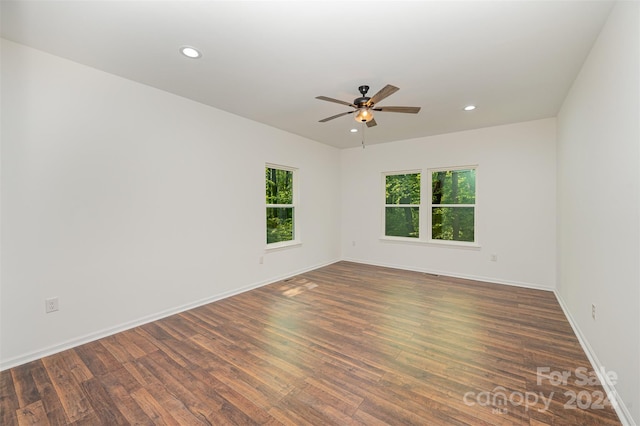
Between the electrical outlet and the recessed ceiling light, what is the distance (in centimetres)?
248

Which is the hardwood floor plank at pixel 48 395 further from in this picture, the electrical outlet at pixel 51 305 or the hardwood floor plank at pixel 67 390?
the electrical outlet at pixel 51 305

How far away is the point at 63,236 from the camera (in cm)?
241

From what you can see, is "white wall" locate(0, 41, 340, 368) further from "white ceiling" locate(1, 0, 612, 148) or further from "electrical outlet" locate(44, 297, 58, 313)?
"white ceiling" locate(1, 0, 612, 148)

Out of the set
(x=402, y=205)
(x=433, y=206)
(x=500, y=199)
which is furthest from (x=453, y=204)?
(x=402, y=205)

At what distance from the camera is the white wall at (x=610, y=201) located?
151 cm

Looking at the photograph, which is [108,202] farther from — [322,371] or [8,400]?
[322,371]

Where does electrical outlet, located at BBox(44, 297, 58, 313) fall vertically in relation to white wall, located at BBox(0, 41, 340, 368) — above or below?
below

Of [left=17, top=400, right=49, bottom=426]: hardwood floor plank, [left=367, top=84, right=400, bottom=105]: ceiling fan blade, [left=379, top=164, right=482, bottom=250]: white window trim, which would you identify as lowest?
[left=17, top=400, right=49, bottom=426]: hardwood floor plank

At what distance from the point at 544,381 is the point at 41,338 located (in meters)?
4.09

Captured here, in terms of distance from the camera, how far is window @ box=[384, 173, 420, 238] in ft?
17.4

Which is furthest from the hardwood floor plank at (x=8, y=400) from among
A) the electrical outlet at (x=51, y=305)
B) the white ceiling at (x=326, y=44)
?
the white ceiling at (x=326, y=44)

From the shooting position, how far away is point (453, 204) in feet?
16.1

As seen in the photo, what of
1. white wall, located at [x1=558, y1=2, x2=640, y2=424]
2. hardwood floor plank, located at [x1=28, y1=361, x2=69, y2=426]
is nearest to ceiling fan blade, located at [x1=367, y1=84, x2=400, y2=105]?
white wall, located at [x1=558, y1=2, x2=640, y2=424]

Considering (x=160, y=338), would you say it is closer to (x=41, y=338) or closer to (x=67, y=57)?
(x=41, y=338)
